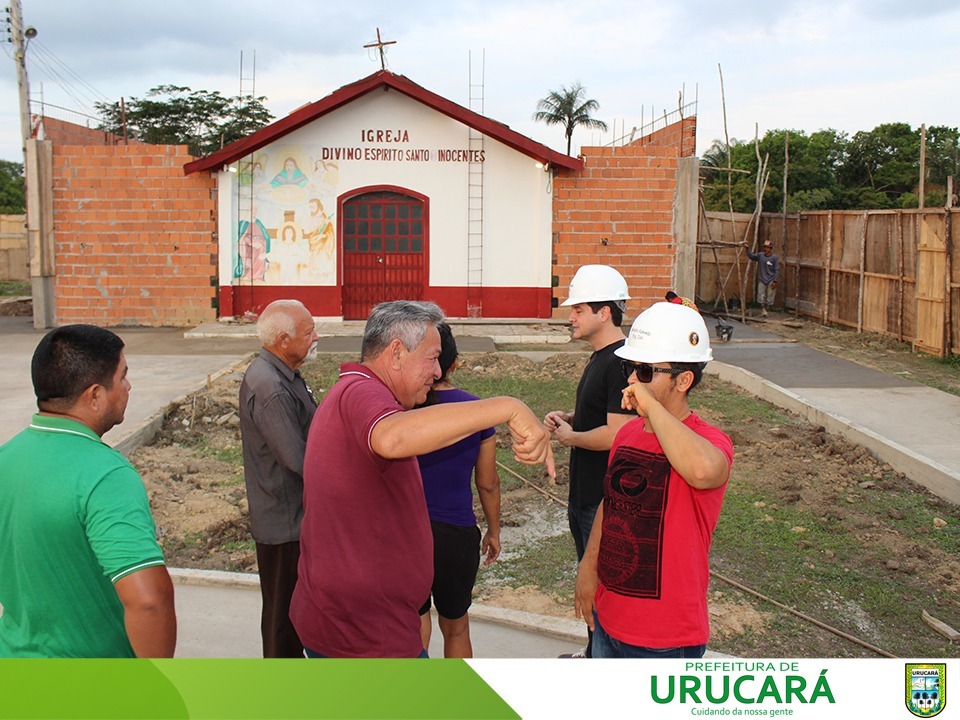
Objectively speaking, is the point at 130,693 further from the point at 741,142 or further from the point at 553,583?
the point at 741,142

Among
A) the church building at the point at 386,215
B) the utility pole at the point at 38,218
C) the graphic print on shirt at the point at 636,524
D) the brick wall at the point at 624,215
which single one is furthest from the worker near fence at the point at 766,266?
the graphic print on shirt at the point at 636,524

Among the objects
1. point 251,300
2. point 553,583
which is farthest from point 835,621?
point 251,300

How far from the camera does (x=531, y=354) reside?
15.9m

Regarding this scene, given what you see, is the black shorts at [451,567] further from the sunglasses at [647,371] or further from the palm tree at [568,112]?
the palm tree at [568,112]

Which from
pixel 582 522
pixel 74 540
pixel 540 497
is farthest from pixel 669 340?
pixel 540 497

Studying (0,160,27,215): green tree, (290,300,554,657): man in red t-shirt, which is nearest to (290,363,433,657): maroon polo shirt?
(290,300,554,657): man in red t-shirt

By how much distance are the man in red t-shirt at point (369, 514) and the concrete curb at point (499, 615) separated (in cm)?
210

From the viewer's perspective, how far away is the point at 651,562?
3.06 metres

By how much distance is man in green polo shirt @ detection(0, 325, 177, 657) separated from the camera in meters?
2.43

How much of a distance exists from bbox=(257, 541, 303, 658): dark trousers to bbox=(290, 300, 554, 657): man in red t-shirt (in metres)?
1.12

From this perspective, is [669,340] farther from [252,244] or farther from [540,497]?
[252,244]

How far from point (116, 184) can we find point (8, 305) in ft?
21.7

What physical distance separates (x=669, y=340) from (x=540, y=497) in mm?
5105

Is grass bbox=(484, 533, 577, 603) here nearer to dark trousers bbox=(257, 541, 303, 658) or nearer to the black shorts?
the black shorts
